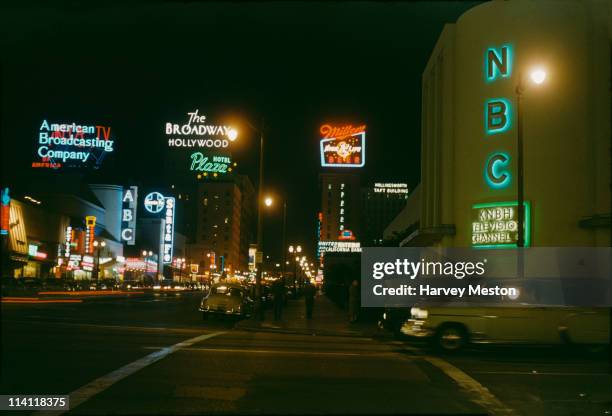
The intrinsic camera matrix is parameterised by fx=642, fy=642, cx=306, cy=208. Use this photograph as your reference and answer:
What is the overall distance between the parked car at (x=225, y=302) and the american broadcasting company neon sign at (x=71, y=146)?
7626cm

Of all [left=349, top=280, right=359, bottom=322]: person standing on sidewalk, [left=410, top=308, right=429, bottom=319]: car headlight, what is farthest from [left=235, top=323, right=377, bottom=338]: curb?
[left=410, top=308, right=429, bottom=319]: car headlight

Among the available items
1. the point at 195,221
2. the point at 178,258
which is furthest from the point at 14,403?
the point at 195,221

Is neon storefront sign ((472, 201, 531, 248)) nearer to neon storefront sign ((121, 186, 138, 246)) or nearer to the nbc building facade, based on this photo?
the nbc building facade

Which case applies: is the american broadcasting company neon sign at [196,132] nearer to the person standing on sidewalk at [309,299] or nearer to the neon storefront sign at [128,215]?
the neon storefront sign at [128,215]

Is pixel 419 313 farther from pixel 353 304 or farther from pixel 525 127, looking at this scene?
pixel 525 127

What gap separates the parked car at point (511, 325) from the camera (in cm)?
1520

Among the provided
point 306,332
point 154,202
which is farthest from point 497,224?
point 154,202

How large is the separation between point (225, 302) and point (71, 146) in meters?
80.4

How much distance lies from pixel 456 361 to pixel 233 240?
16383 cm

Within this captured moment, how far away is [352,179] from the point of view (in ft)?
580

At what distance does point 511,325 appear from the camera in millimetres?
15414

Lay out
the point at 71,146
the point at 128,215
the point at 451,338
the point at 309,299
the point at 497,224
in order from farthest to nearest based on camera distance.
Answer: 1. the point at 128,215
2. the point at 71,146
3. the point at 497,224
4. the point at 309,299
5. the point at 451,338

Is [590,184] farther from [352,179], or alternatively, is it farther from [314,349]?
[352,179]

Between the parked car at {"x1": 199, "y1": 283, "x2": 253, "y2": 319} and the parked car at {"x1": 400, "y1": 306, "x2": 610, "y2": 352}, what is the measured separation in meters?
12.7
